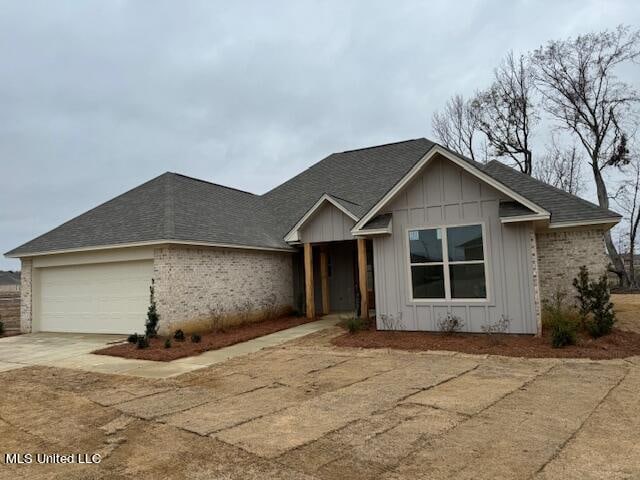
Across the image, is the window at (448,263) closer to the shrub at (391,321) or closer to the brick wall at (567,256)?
the shrub at (391,321)

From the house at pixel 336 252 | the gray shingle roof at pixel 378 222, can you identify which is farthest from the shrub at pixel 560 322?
the gray shingle roof at pixel 378 222

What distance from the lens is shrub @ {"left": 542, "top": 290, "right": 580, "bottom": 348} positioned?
9.75 metres

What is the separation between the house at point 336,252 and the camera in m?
11.4

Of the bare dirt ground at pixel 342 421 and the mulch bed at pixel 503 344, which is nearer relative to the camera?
the bare dirt ground at pixel 342 421

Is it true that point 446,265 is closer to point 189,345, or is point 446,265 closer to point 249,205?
point 189,345

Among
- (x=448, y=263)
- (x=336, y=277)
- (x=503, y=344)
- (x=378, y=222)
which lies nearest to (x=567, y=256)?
(x=448, y=263)

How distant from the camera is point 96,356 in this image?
11094 millimetres

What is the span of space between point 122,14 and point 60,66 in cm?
511

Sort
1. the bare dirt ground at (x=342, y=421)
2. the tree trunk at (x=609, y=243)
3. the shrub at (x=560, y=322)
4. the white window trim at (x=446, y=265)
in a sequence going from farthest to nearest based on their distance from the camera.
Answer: the tree trunk at (x=609, y=243) < the white window trim at (x=446, y=265) < the shrub at (x=560, y=322) < the bare dirt ground at (x=342, y=421)

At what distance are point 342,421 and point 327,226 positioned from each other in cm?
1133

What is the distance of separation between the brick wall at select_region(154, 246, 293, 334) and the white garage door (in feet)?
3.32

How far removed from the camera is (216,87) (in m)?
20.4

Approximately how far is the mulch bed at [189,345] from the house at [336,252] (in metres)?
0.96

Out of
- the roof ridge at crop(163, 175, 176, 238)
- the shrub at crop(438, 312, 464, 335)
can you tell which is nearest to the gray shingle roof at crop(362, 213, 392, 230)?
the shrub at crop(438, 312, 464, 335)
